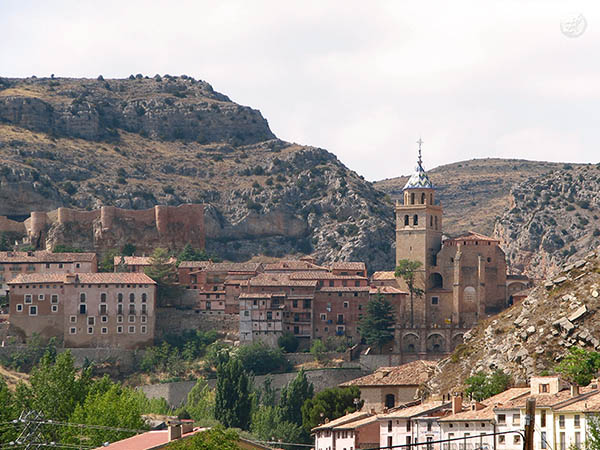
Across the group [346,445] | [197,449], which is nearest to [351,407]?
[346,445]

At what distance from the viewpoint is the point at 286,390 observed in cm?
13538

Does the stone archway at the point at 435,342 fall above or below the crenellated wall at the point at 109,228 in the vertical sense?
below

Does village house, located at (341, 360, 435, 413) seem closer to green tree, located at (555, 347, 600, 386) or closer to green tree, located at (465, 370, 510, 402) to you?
green tree, located at (465, 370, 510, 402)

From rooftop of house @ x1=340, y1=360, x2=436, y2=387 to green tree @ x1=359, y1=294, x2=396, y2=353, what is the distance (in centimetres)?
2681

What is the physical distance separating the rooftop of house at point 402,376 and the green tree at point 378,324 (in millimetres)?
26808

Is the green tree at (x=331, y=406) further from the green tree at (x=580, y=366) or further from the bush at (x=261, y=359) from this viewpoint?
the green tree at (x=580, y=366)

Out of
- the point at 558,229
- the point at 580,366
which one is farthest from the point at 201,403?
the point at 558,229

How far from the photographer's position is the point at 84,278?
159375 millimetres

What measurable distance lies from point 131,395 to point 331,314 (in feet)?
140

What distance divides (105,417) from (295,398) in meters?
32.0

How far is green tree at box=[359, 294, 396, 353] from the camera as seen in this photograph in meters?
156

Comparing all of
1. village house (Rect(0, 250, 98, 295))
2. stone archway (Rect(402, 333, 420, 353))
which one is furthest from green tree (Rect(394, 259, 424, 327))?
village house (Rect(0, 250, 98, 295))

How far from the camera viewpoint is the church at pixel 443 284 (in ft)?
517

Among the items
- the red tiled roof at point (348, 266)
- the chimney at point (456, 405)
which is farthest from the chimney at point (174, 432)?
the red tiled roof at point (348, 266)
